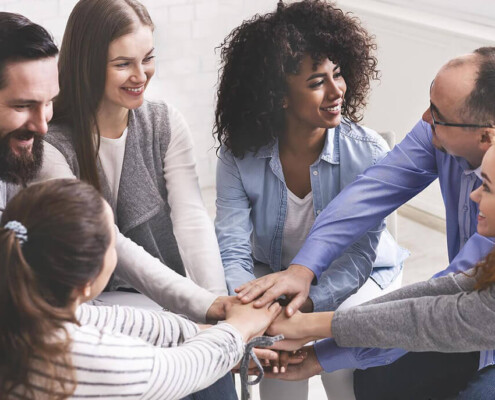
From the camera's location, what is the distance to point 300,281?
6.30 feet

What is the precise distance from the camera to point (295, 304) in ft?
6.13

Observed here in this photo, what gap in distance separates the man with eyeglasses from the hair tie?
2.32ft

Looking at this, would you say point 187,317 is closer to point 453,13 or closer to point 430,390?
point 430,390

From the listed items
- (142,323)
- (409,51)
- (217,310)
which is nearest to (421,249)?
(409,51)

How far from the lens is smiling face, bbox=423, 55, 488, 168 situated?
1.78m

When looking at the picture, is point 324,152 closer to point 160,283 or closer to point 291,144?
point 291,144

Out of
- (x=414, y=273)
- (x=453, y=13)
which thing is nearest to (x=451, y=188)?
(x=414, y=273)

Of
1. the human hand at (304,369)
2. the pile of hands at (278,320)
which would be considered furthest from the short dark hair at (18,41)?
the human hand at (304,369)

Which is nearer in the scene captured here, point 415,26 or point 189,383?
point 189,383

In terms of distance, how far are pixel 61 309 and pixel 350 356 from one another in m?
0.76

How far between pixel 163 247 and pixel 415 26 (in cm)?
192

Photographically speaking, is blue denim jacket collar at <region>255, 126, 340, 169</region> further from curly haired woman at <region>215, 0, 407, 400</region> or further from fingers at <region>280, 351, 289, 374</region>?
fingers at <region>280, 351, 289, 374</region>

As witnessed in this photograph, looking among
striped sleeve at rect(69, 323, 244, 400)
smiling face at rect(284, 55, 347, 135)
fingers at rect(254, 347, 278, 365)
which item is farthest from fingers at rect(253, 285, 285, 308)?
smiling face at rect(284, 55, 347, 135)

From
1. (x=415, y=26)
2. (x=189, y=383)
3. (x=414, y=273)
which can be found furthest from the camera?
(x=415, y=26)
